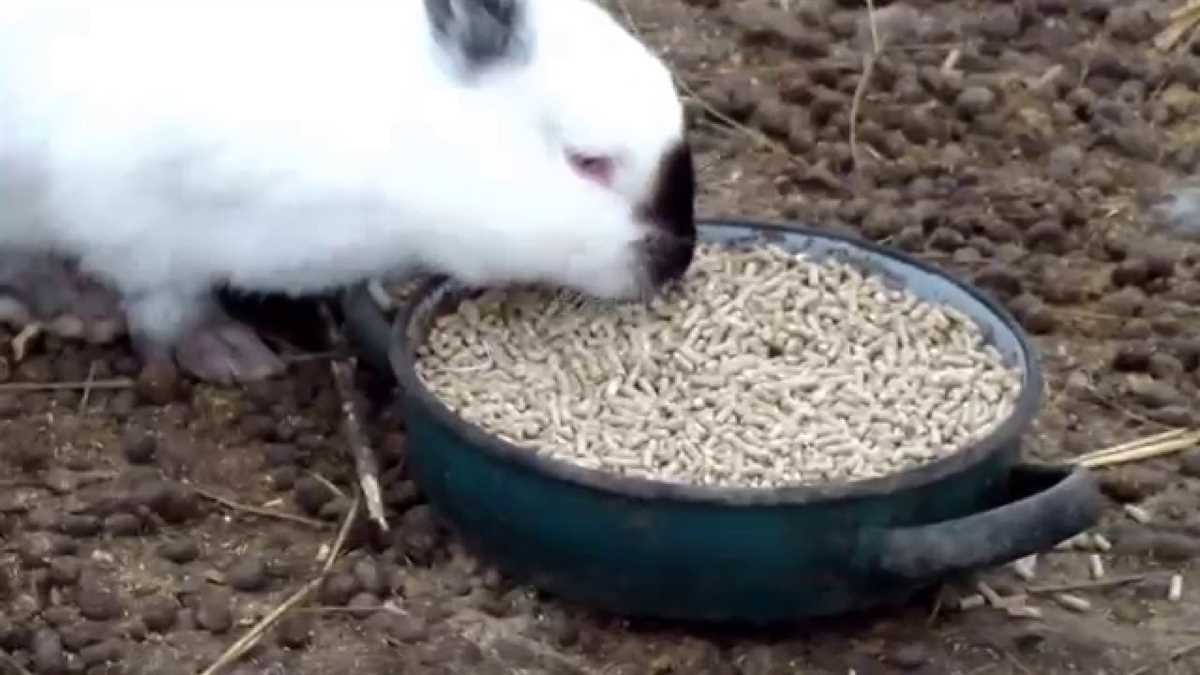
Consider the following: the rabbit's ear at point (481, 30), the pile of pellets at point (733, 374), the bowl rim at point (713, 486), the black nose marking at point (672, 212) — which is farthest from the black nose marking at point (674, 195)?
the bowl rim at point (713, 486)

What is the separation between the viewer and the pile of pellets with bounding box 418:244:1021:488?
274 centimetres

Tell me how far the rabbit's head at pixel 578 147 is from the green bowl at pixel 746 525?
0.94 ft

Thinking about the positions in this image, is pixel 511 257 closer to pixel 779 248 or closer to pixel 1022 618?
pixel 779 248

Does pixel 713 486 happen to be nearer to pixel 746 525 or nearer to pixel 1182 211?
pixel 746 525

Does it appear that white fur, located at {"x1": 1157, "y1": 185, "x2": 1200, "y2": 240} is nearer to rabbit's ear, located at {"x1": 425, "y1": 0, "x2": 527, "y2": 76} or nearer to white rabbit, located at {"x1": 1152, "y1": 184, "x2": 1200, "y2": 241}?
white rabbit, located at {"x1": 1152, "y1": 184, "x2": 1200, "y2": 241}

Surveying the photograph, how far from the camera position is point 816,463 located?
2.71 meters

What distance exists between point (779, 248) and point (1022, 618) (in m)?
0.66

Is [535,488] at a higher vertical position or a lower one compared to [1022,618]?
higher

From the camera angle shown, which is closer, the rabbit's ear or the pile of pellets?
the pile of pellets

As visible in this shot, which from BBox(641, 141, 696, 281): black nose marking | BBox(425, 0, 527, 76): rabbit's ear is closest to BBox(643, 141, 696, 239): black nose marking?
BBox(641, 141, 696, 281): black nose marking

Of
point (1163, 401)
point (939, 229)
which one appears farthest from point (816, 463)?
point (939, 229)

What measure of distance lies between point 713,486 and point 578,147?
0.54 meters

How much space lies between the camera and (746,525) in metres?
2.55

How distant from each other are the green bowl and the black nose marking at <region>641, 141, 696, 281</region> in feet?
1.21
